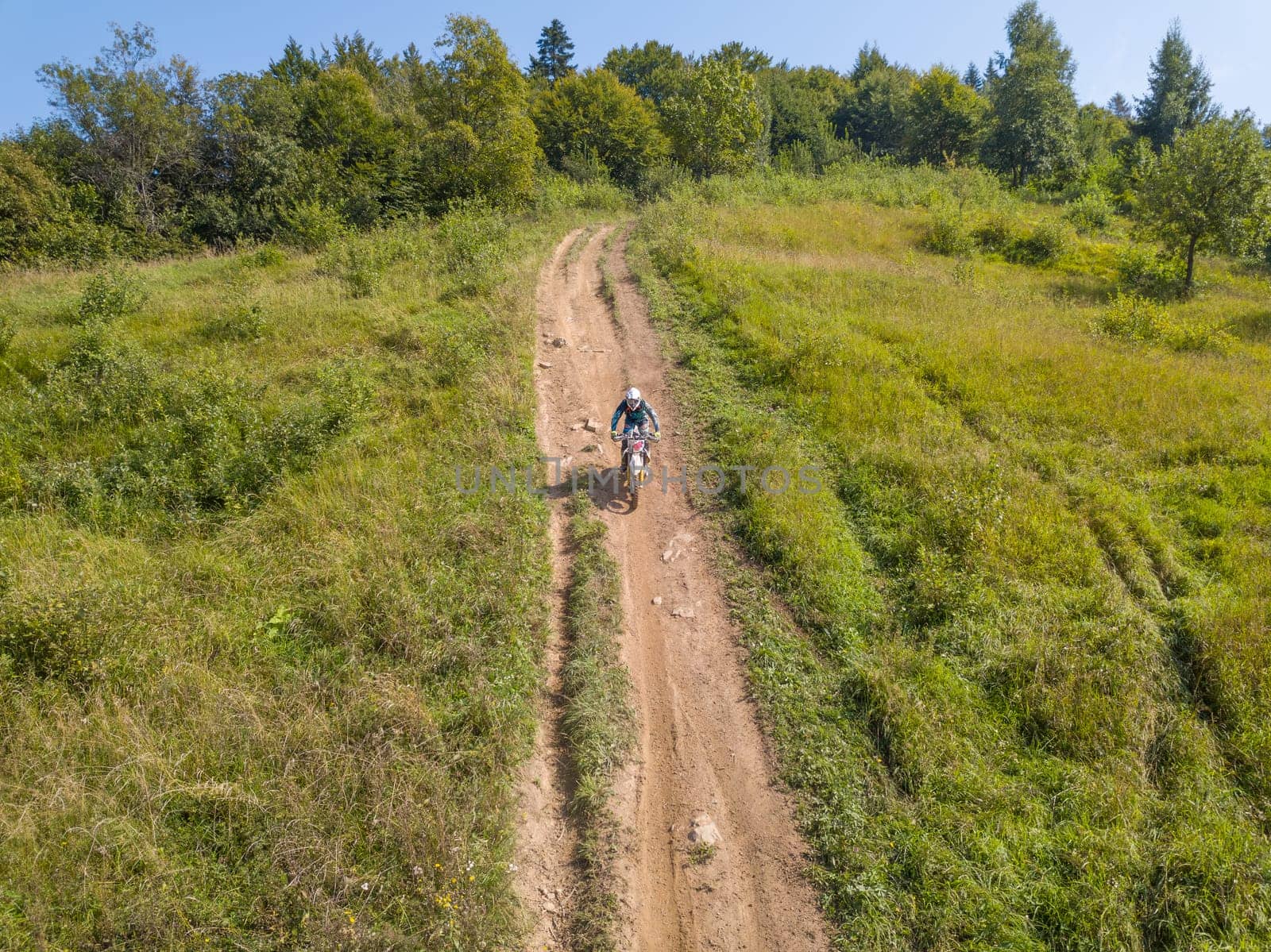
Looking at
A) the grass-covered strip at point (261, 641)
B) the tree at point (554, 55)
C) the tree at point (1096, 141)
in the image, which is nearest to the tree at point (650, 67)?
the tree at point (554, 55)

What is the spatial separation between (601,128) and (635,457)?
127 ft

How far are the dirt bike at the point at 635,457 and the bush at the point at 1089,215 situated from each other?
31375mm

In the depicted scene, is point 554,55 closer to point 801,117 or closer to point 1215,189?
point 801,117

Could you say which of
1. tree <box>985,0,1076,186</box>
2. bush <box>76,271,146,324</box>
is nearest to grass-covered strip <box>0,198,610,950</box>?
bush <box>76,271,146,324</box>

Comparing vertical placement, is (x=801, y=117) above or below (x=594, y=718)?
above

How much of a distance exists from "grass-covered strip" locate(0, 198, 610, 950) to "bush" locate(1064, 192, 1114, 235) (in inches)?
1230

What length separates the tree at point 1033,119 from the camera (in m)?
38.4

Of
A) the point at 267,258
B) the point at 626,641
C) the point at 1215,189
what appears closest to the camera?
the point at 626,641

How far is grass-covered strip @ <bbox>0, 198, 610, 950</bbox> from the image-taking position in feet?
17.3

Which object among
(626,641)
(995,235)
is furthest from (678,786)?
(995,235)

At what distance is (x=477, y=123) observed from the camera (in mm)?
27578

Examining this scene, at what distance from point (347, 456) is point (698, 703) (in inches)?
297

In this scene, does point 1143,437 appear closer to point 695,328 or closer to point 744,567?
point 744,567

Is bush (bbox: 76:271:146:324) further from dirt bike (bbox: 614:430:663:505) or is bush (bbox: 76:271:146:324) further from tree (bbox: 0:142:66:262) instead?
dirt bike (bbox: 614:430:663:505)
